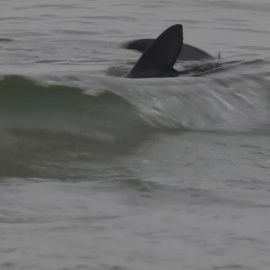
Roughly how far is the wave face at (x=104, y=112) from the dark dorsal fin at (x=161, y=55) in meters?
0.13

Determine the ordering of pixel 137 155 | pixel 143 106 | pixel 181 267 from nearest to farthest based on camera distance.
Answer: pixel 181 267
pixel 137 155
pixel 143 106

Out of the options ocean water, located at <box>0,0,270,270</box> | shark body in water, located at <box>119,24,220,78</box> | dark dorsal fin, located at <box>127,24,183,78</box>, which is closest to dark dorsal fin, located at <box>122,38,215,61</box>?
ocean water, located at <box>0,0,270,270</box>

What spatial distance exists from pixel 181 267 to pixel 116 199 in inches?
29.2

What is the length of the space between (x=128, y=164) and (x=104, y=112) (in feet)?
2.71

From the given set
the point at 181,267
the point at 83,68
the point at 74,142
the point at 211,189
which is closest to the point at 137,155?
the point at 74,142

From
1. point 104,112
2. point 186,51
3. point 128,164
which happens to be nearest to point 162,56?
point 104,112

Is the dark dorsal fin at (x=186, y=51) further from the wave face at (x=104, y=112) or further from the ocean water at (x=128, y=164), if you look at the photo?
the wave face at (x=104, y=112)

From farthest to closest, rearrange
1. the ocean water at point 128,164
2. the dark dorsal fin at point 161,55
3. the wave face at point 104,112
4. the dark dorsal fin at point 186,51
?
1. the dark dorsal fin at point 186,51
2. the dark dorsal fin at point 161,55
3. the wave face at point 104,112
4. the ocean water at point 128,164

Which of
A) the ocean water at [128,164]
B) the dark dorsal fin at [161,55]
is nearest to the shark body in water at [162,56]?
the dark dorsal fin at [161,55]

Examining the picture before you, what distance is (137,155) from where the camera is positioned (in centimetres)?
446

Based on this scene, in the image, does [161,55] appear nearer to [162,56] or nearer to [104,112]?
[162,56]

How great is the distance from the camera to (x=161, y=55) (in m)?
5.75

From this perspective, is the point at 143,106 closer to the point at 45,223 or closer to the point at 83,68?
the point at 83,68

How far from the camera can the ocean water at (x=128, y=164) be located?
10.5 feet
